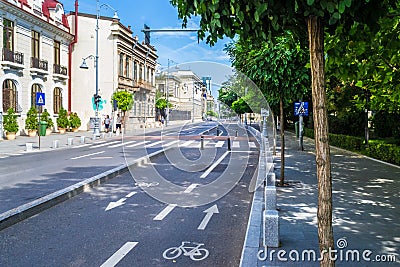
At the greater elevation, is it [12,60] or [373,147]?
[12,60]

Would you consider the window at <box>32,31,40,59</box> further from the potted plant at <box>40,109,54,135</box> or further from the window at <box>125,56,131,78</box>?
the window at <box>125,56,131,78</box>

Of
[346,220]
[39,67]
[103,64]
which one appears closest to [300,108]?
[346,220]

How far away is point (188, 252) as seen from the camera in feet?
19.6

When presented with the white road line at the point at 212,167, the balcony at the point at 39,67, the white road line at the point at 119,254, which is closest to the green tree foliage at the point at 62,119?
the balcony at the point at 39,67

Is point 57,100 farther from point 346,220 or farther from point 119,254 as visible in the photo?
point 346,220

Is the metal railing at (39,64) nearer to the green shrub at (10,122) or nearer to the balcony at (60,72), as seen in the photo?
the balcony at (60,72)

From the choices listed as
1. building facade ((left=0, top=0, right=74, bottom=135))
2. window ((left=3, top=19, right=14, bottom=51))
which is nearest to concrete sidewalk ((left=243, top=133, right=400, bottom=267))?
building facade ((left=0, top=0, right=74, bottom=135))

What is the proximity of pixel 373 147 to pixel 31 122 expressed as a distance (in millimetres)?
23196

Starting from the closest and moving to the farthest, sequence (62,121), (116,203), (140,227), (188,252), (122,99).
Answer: (188,252), (140,227), (116,203), (62,121), (122,99)

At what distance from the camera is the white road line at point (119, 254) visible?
545cm

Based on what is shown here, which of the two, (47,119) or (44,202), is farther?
(47,119)

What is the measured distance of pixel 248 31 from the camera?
12.3 ft

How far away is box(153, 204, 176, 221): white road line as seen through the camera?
7.96 meters

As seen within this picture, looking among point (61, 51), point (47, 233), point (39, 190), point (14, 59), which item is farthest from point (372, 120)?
point (61, 51)
